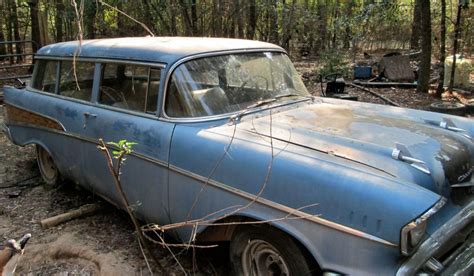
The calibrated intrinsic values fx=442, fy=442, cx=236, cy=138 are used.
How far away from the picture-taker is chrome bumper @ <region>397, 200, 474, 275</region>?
226 centimetres

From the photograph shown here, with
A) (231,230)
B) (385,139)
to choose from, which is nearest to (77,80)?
(231,230)

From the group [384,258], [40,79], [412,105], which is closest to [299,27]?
[412,105]

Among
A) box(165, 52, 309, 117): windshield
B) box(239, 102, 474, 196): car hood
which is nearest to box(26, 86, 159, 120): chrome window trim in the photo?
box(165, 52, 309, 117): windshield

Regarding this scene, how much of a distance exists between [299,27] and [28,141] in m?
15.5

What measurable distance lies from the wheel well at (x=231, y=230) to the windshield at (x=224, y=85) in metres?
0.87

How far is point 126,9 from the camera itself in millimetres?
14805

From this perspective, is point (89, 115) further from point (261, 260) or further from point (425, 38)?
point (425, 38)

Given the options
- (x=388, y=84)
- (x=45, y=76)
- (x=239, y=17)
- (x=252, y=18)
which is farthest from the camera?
(x=239, y=17)

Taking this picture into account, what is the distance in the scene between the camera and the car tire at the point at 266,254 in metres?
2.71

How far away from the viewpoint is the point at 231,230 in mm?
3145

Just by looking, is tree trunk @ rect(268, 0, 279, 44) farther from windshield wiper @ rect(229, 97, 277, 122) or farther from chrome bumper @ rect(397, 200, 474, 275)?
chrome bumper @ rect(397, 200, 474, 275)

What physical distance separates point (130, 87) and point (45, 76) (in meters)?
1.67

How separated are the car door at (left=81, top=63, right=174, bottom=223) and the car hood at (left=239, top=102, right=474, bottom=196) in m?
0.74

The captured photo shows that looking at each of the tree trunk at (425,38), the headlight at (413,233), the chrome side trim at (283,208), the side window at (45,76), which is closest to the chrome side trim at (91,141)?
the chrome side trim at (283,208)
